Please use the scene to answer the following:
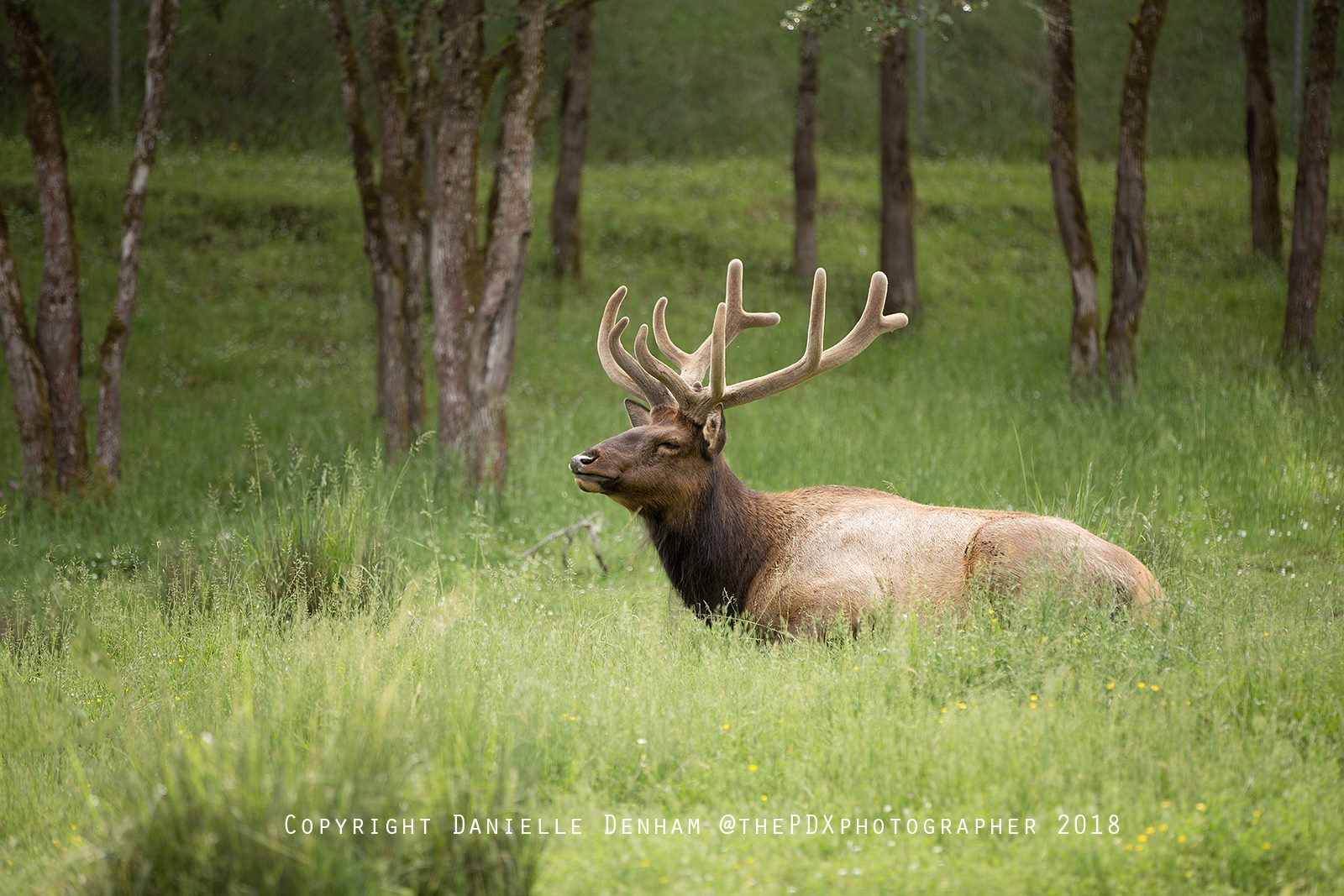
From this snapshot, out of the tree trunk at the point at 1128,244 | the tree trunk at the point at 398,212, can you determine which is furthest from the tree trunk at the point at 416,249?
the tree trunk at the point at 1128,244

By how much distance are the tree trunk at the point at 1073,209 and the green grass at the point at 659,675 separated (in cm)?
68

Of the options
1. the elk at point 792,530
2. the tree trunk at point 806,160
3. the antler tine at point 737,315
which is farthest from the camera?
the tree trunk at point 806,160

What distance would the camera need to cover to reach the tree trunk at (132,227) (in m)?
10.8

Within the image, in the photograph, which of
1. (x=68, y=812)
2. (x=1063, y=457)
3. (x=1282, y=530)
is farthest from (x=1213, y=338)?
(x=68, y=812)

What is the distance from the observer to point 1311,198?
1319cm

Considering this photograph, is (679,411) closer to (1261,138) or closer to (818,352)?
(818,352)

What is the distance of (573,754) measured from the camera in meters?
4.40

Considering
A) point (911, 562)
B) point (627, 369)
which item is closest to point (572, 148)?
point (627, 369)

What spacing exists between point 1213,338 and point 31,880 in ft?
49.2

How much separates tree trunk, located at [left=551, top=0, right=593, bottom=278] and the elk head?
12.8 m

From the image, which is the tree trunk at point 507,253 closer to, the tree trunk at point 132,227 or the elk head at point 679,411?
the elk head at point 679,411

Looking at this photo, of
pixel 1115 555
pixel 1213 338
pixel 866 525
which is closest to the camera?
pixel 1115 555

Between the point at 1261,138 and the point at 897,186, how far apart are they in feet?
20.5

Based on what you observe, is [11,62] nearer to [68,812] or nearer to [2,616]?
[2,616]
